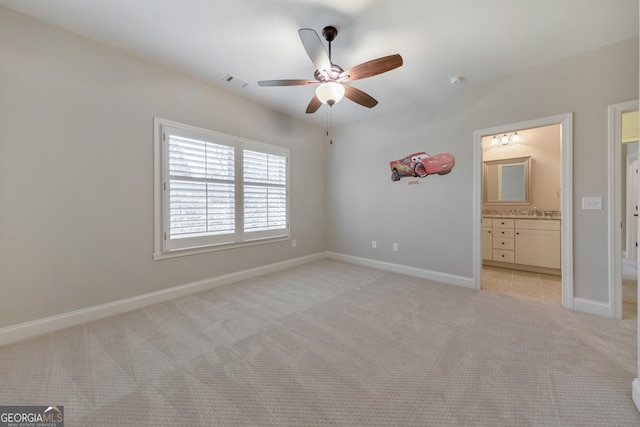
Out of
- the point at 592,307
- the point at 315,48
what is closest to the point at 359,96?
the point at 315,48

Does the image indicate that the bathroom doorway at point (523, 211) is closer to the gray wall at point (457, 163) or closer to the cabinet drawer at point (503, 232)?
the cabinet drawer at point (503, 232)

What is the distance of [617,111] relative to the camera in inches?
94.1

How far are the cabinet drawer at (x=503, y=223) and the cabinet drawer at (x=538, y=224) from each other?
0.31 feet

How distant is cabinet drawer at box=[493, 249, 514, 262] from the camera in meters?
4.18

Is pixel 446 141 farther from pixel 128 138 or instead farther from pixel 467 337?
pixel 128 138

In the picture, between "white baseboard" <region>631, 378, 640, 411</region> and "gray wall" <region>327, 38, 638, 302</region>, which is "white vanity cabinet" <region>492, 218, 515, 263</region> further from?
"white baseboard" <region>631, 378, 640, 411</region>

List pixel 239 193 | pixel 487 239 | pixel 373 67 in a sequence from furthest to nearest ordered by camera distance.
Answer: pixel 487 239, pixel 239 193, pixel 373 67

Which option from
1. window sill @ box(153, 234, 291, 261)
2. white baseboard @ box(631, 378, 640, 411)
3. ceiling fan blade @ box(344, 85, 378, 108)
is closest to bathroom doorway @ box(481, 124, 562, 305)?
white baseboard @ box(631, 378, 640, 411)

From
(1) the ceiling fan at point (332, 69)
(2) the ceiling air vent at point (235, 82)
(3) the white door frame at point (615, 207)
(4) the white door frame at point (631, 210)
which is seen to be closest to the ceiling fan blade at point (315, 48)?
(1) the ceiling fan at point (332, 69)

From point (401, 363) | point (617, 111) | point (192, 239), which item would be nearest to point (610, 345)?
point (401, 363)

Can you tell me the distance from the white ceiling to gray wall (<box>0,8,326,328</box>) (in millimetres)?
265

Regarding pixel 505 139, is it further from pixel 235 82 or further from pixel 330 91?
pixel 235 82

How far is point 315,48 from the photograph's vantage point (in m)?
1.90

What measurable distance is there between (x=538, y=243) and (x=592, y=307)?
162 centimetres
